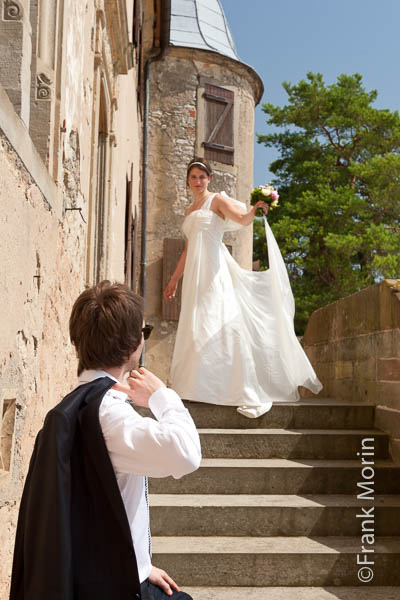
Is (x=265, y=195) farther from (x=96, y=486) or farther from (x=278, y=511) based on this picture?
(x=96, y=486)

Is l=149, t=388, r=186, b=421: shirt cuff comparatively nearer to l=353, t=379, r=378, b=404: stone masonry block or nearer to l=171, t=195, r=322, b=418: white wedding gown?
l=171, t=195, r=322, b=418: white wedding gown

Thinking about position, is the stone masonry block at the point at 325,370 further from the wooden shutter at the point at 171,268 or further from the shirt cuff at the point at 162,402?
the wooden shutter at the point at 171,268

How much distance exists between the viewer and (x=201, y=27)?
13992 mm

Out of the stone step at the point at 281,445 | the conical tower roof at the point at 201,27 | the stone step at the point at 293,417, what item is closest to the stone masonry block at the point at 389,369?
the stone step at the point at 293,417

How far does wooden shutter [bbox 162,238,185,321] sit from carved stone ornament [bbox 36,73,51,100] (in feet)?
30.4

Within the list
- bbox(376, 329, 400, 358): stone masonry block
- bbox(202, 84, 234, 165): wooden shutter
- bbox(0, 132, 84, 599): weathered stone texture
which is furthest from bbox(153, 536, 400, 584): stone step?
bbox(202, 84, 234, 165): wooden shutter

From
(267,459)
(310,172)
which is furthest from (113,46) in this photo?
(310,172)

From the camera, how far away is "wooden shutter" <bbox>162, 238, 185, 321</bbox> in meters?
12.4

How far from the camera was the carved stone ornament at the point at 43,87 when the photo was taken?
2.98m

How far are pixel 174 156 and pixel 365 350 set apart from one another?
26.9 ft

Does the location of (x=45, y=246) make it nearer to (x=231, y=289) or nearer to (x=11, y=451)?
(x=11, y=451)

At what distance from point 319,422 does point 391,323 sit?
37.2 inches

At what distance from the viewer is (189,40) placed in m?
13.3

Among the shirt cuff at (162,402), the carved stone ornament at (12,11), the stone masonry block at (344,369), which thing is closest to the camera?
the shirt cuff at (162,402)
